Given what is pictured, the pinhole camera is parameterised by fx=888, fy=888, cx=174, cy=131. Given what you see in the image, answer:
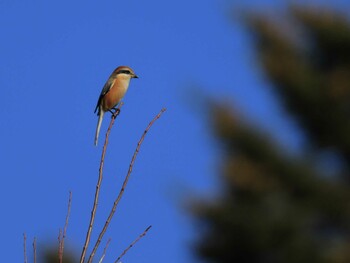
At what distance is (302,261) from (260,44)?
2.26m

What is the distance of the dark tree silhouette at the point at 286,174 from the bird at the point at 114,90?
19.2 ft

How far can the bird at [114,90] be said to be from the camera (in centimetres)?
1120

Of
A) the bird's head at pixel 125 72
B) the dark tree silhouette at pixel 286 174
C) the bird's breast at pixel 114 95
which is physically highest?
the bird's head at pixel 125 72

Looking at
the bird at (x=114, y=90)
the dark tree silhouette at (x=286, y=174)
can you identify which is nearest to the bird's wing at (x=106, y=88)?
the bird at (x=114, y=90)

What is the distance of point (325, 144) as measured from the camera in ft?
14.6

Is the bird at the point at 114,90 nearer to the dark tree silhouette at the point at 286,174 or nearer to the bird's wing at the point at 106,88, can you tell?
the bird's wing at the point at 106,88

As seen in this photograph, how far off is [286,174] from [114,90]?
7649 millimetres

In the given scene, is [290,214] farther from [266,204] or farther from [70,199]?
[70,199]

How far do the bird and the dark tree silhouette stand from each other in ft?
19.2

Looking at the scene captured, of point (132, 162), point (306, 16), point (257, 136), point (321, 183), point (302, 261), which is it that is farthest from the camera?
point (306, 16)

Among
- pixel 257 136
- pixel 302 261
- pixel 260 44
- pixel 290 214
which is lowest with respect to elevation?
pixel 302 261

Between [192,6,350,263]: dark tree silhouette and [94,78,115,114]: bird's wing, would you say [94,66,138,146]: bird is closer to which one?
[94,78,115,114]: bird's wing

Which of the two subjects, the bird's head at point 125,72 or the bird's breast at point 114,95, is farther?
the bird's head at point 125,72

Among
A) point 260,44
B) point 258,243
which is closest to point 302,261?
point 258,243
